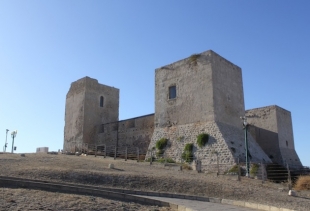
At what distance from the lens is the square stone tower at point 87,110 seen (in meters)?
30.7

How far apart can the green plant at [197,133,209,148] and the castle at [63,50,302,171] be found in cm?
26

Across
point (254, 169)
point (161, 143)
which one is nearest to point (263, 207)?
point (254, 169)

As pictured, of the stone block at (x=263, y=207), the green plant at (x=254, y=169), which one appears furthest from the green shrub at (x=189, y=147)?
the stone block at (x=263, y=207)

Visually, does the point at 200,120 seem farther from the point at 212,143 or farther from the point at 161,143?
the point at 161,143

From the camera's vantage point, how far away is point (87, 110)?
30.9 meters

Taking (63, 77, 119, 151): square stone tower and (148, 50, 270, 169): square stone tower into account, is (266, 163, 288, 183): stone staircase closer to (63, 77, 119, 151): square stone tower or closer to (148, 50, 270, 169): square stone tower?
(148, 50, 270, 169): square stone tower

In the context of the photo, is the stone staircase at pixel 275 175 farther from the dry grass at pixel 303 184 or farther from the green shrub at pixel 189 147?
the green shrub at pixel 189 147

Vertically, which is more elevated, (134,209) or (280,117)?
(280,117)

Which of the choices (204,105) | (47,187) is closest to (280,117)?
(204,105)

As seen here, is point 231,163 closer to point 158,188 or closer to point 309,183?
point 309,183

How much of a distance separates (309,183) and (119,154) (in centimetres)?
1523

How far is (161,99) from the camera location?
23359 mm

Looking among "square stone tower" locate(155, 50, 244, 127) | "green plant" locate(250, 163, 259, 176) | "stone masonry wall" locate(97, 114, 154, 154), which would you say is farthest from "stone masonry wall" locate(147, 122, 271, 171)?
"stone masonry wall" locate(97, 114, 154, 154)

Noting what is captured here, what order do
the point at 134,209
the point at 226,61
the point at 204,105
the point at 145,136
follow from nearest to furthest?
the point at 134,209 → the point at 204,105 → the point at 226,61 → the point at 145,136
